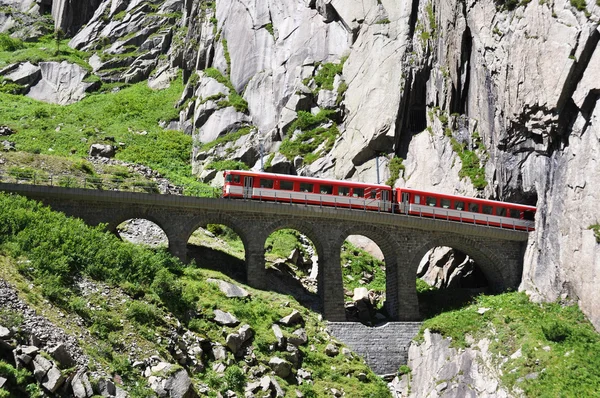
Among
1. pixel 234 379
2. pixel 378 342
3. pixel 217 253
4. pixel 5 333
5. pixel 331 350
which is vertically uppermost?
pixel 5 333

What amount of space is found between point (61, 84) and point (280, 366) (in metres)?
63.8

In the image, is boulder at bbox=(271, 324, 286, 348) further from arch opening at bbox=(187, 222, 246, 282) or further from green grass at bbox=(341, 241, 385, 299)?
green grass at bbox=(341, 241, 385, 299)

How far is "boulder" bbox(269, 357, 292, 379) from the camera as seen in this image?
99.5 feet

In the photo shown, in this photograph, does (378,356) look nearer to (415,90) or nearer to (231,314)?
(231,314)

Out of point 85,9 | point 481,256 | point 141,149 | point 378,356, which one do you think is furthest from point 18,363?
point 85,9

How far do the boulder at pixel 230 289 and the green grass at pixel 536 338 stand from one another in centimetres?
1111

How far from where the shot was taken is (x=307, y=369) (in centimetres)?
3172

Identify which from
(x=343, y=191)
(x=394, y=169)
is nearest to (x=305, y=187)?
(x=343, y=191)

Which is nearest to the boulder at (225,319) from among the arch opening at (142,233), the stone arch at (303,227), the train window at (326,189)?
the stone arch at (303,227)

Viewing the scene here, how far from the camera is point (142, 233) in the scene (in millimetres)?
45062

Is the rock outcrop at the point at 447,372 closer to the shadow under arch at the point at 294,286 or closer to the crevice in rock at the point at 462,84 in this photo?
the shadow under arch at the point at 294,286

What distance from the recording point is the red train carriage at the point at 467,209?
1654 inches

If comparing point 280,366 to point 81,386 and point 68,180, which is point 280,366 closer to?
point 81,386

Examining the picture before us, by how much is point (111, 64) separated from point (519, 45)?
5907 cm
